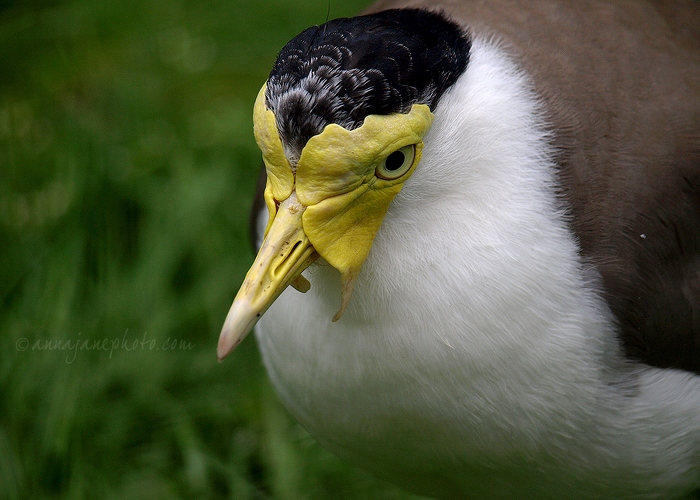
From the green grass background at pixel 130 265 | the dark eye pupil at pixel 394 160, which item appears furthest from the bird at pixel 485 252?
the green grass background at pixel 130 265

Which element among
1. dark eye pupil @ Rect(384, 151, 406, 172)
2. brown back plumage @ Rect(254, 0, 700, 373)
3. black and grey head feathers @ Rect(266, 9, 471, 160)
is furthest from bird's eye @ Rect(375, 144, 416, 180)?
brown back plumage @ Rect(254, 0, 700, 373)

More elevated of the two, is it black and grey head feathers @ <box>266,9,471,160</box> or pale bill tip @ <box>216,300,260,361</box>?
black and grey head feathers @ <box>266,9,471,160</box>

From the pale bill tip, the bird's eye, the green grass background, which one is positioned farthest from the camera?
the green grass background

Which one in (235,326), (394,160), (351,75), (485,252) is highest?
(351,75)

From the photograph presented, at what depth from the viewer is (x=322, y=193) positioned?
2262 millimetres

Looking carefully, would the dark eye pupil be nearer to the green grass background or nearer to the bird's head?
the bird's head

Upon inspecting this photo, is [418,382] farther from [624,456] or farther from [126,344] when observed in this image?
[126,344]

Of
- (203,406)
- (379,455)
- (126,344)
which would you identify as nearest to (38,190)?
(126,344)

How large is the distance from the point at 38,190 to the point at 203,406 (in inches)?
52.1

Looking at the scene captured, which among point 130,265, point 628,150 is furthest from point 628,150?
point 130,265

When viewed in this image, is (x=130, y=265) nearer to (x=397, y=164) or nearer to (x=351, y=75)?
(x=397, y=164)

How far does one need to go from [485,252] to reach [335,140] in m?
0.50

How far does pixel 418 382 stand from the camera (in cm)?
248

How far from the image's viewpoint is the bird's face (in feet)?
7.27
